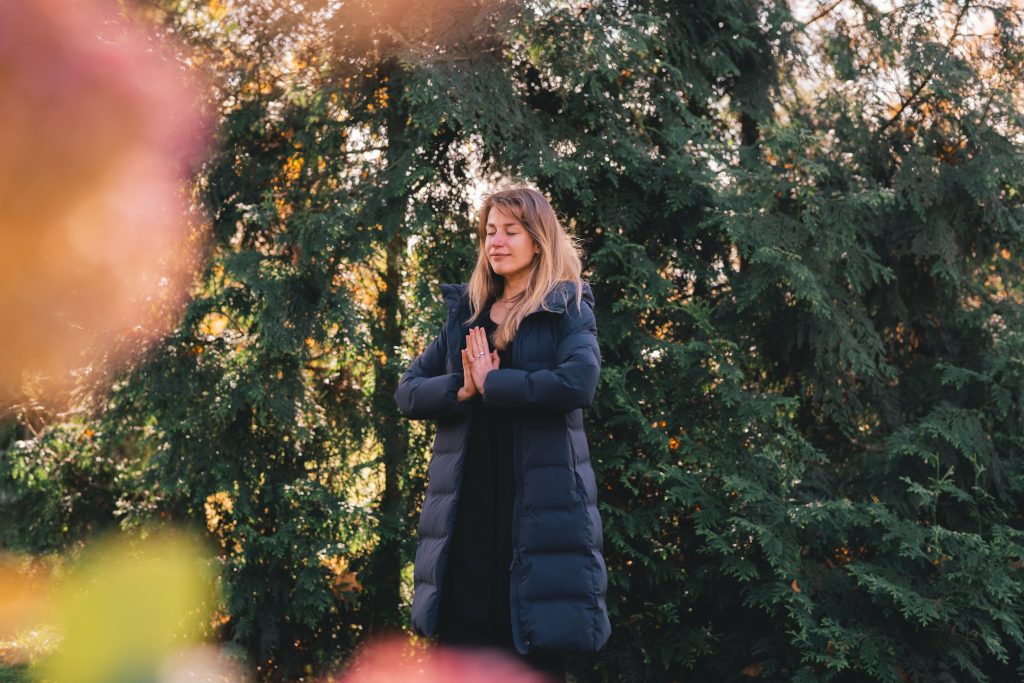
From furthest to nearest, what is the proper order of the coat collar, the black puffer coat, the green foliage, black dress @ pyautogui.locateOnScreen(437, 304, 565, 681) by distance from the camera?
the green foliage < the coat collar < black dress @ pyautogui.locateOnScreen(437, 304, 565, 681) < the black puffer coat

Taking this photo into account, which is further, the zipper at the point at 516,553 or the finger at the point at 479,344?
the finger at the point at 479,344

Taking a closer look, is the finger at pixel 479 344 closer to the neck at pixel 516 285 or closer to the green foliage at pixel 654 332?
the neck at pixel 516 285

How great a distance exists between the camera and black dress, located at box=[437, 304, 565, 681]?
253cm

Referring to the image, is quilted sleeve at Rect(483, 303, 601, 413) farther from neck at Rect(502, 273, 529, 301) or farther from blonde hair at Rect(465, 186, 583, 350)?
neck at Rect(502, 273, 529, 301)

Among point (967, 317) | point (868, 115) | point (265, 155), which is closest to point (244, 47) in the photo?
point (265, 155)

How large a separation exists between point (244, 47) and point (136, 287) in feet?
4.41

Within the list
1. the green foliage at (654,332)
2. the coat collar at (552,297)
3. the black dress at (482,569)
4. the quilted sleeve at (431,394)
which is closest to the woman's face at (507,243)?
the coat collar at (552,297)

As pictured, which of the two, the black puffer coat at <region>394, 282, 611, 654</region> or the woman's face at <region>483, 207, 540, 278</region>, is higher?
the woman's face at <region>483, 207, 540, 278</region>

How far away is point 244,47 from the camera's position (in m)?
4.76

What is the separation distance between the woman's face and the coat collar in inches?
5.7

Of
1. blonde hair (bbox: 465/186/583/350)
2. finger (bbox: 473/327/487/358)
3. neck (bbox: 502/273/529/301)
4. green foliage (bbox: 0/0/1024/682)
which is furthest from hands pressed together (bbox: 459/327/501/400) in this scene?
green foliage (bbox: 0/0/1024/682)

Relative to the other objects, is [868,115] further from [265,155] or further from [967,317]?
[265,155]

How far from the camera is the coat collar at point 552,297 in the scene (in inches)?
105

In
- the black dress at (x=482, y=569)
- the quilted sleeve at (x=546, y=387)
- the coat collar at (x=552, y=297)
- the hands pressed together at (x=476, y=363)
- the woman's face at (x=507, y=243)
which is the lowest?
the black dress at (x=482, y=569)
